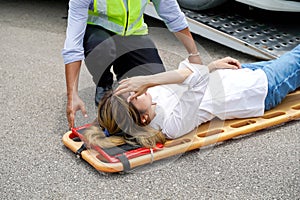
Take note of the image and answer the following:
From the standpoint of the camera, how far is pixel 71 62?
3143 millimetres

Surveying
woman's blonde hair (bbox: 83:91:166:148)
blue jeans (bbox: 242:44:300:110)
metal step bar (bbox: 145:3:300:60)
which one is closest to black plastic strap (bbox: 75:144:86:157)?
woman's blonde hair (bbox: 83:91:166:148)

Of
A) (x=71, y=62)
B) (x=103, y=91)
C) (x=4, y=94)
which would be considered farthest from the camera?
(x=4, y=94)

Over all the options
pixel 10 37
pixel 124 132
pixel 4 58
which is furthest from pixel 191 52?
pixel 10 37

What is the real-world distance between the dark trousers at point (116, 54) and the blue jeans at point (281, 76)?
1.91 feet

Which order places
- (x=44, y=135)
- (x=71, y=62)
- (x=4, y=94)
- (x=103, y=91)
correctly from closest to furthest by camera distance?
(x=71, y=62), (x=44, y=135), (x=103, y=91), (x=4, y=94)

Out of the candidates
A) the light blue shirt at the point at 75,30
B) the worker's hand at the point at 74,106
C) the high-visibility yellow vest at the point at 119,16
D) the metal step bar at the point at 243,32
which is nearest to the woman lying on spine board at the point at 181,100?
the worker's hand at the point at 74,106

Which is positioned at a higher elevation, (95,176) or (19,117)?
(95,176)

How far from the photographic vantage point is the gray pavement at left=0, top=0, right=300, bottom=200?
2.79 m

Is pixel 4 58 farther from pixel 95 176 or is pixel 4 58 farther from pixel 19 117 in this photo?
pixel 95 176

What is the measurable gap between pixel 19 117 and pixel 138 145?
34.8 inches

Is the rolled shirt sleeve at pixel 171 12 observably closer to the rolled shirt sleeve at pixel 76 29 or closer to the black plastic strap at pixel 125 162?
the rolled shirt sleeve at pixel 76 29

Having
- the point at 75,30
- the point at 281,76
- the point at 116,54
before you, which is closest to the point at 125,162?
the point at 75,30

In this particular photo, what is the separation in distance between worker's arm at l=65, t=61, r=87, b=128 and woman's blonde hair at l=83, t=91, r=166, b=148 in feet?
0.34

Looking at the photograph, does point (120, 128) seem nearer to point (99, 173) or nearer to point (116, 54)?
point (99, 173)
